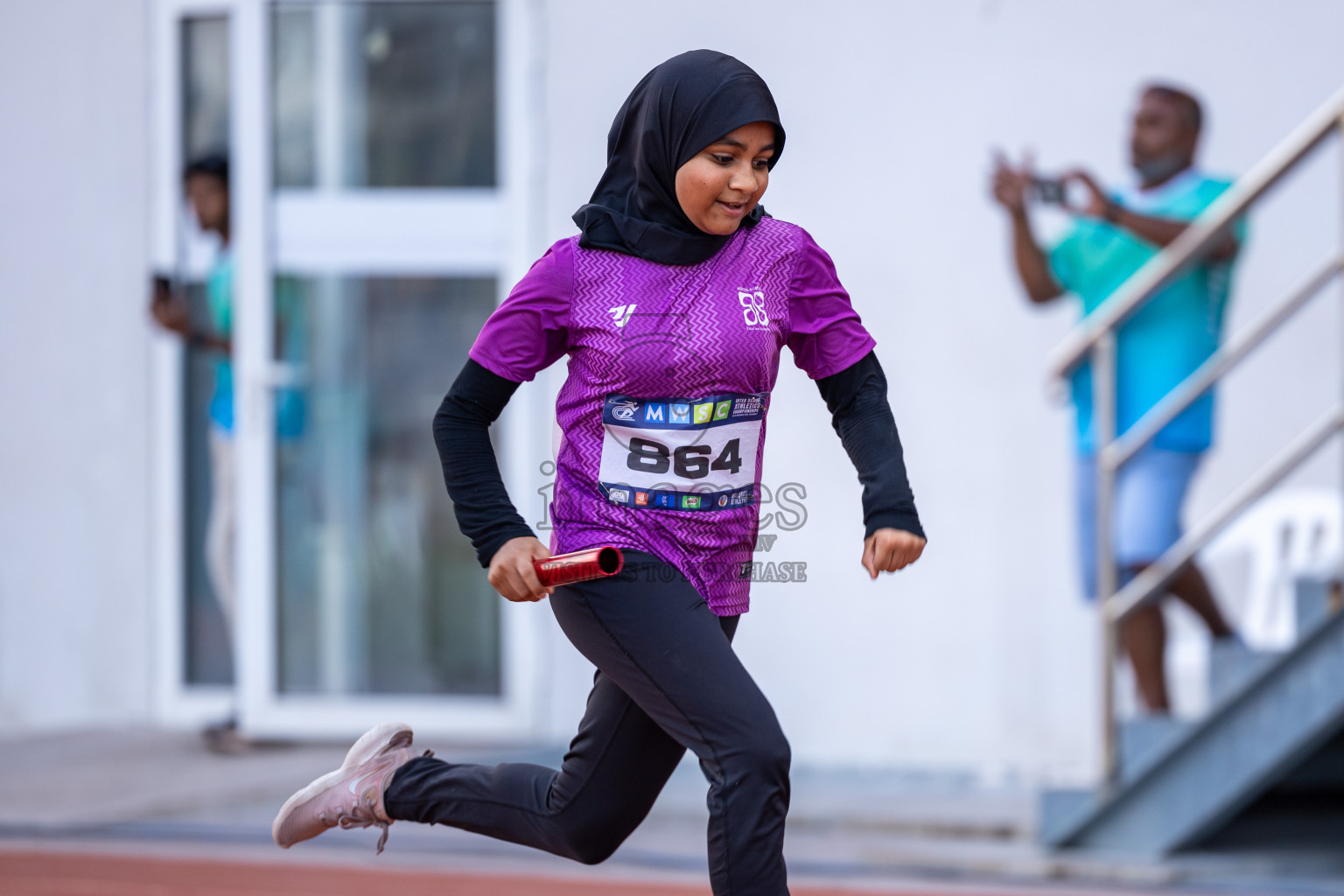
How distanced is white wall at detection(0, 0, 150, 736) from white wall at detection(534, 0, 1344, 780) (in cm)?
234

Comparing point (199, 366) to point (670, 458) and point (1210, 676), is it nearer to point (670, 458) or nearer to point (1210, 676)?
point (1210, 676)

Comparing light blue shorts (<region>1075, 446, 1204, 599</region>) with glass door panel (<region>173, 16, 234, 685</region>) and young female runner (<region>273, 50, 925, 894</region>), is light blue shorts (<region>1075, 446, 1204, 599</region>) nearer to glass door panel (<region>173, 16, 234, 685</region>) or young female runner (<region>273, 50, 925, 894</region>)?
young female runner (<region>273, 50, 925, 894</region>)

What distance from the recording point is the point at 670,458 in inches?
Answer: 108

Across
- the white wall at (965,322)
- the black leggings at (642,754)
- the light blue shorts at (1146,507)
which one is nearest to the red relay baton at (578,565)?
the black leggings at (642,754)

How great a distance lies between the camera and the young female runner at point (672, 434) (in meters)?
2.61

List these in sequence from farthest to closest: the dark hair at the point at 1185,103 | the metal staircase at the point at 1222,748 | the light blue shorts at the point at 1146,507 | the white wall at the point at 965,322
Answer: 1. the white wall at the point at 965,322
2. the dark hair at the point at 1185,103
3. the light blue shorts at the point at 1146,507
4. the metal staircase at the point at 1222,748

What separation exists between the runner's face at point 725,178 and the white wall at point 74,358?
17.1ft

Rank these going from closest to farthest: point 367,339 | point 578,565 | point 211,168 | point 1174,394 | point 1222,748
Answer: point 578,565, point 1222,748, point 1174,394, point 211,168, point 367,339

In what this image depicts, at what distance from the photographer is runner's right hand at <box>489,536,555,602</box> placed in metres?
2.59

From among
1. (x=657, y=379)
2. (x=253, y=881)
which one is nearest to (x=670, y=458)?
(x=657, y=379)

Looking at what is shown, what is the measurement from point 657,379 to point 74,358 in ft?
17.6

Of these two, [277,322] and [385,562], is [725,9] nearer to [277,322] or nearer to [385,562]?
[277,322]

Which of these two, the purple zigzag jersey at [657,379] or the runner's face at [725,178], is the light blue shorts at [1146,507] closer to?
the purple zigzag jersey at [657,379]

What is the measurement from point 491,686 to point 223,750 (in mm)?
1064
